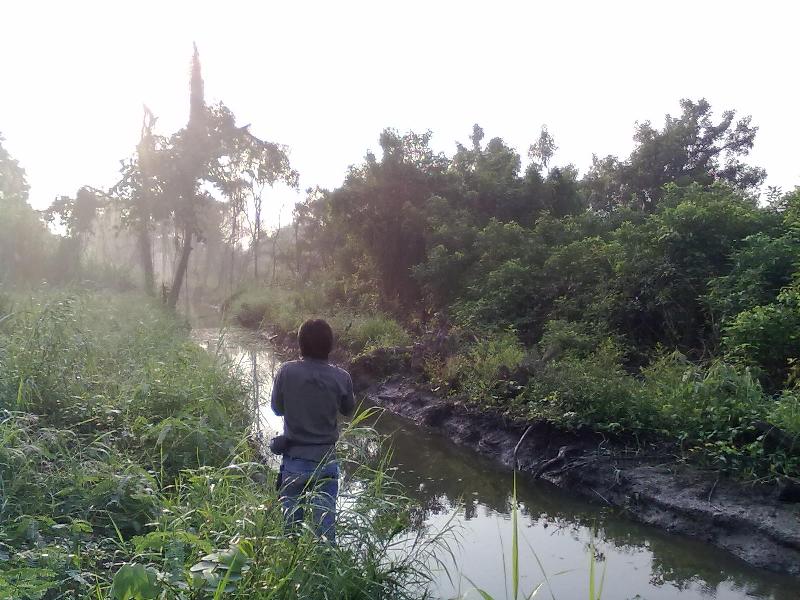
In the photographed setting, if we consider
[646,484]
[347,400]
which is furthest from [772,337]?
[347,400]

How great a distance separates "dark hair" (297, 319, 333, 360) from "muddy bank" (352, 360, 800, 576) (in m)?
4.10

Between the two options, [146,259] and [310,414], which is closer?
[310,414]

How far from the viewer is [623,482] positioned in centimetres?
689

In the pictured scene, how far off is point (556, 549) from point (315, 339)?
3.25 m

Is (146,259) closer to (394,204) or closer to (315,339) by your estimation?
(394,204)

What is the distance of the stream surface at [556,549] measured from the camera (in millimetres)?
4984

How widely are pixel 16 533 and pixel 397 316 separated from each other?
1523 cm

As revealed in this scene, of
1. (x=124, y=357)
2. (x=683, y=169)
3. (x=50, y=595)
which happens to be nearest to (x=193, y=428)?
(x=50, y=595)

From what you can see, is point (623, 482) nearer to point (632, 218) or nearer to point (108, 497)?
point (108, 497)

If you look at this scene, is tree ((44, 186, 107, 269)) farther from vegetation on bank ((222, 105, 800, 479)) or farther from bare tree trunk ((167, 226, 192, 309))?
vegetation on bank ((222, 105, 800, 479))

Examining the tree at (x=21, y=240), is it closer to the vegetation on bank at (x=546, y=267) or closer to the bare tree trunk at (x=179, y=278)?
the vegetation on bank at (x=546, y=267)

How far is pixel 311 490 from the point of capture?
12.9 ft

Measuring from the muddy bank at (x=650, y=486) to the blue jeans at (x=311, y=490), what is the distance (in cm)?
386

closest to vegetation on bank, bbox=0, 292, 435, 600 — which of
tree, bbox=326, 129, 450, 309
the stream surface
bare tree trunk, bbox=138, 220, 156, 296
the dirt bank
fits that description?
the stream surface
